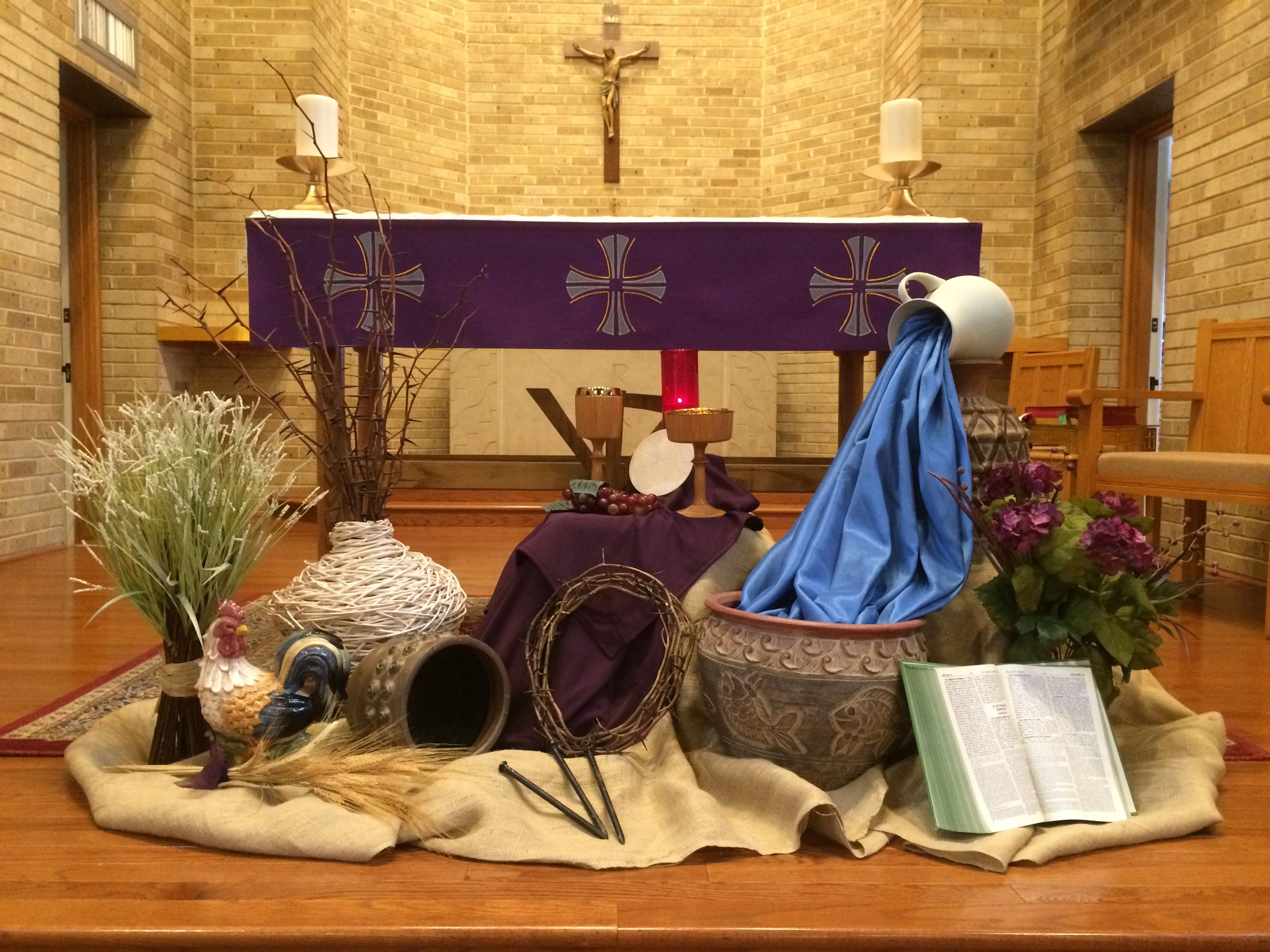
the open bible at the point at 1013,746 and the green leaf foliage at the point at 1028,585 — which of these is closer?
the open bible at the point at 1013,746

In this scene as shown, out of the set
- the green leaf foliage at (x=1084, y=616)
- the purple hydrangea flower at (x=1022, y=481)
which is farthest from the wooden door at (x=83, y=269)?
the green leaf foliage at (x=1084, y=616)

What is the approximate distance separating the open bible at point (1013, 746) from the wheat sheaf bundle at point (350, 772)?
0.89m

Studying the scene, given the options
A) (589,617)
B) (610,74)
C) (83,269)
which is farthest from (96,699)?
(610,74)

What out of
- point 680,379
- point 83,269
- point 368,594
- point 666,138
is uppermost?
Result: point 666,138

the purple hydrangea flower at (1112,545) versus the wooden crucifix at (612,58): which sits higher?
the wooden crucifix at (612,58)

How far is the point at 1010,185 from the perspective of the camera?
6.82 metres

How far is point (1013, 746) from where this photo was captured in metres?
1.92

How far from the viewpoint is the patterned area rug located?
2.33m

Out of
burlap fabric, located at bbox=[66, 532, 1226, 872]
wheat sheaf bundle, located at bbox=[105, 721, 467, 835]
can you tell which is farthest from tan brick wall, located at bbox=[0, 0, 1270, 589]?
wheat sheaf bundle, located at bbox=[105, 721, 467, 835]

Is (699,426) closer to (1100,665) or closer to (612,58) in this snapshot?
(1100,665)

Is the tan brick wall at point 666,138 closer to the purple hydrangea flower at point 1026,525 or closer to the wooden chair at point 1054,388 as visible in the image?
the wooden chair at point 1054,388

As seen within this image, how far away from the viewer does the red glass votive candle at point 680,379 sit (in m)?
3.35

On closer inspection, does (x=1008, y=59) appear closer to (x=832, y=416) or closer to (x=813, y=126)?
(x=813, y=126)

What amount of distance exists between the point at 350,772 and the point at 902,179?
9.15 ft
